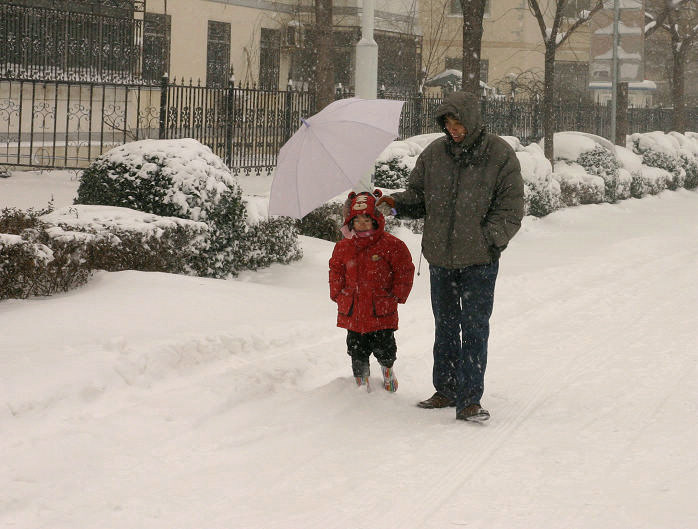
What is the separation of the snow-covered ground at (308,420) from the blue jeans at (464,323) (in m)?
0.24

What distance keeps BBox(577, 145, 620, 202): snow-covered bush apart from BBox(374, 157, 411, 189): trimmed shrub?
7.49 meters

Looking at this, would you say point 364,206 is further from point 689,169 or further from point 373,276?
point 689,169

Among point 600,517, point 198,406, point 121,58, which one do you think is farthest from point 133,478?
point 121,58

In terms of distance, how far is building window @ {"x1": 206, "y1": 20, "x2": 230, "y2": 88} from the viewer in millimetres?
29381

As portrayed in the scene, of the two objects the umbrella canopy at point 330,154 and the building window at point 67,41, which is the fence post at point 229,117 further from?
the umbrella canopy at point 330,154

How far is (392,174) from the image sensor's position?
615 inches

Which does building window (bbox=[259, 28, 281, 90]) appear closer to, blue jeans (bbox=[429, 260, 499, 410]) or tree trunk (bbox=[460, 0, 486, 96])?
tree trunk (bbox=[460, 0, 486, 96])

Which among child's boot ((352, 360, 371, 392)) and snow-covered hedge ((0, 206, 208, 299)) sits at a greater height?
snow-covered hedge ((0, 206, 208, 299))

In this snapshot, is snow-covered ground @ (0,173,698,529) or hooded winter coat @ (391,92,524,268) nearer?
snow-covered ground @ (0,173,698,529)

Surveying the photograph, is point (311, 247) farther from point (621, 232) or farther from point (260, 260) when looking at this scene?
point (621, 232)

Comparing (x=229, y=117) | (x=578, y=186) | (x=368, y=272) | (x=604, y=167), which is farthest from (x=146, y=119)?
(x=368, y=272)

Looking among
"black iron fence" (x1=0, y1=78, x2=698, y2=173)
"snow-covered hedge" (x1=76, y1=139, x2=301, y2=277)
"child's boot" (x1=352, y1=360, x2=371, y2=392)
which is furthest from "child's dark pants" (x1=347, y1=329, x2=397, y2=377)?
"black iron fence" (x1=0, y1=78, x2=698, y2=173)

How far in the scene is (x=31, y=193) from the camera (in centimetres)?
1406

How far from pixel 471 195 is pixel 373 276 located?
0.79 metres
